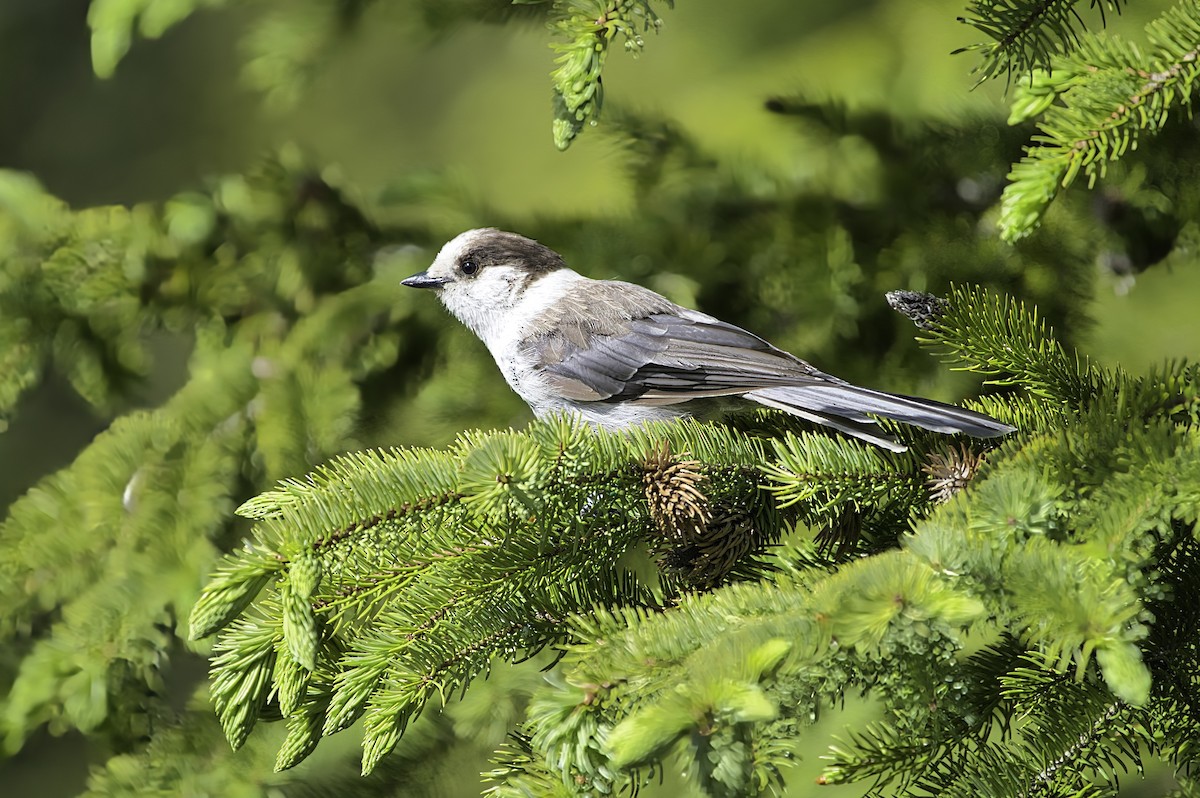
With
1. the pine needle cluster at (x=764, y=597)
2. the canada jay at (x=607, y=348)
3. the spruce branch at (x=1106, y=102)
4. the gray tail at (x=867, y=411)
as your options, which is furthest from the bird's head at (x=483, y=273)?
the spruce branch at (x=1106, y=102)

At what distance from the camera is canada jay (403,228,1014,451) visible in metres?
2.16

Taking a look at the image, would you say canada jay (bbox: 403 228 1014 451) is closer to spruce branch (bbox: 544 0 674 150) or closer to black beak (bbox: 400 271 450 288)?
black beak (bbox: 400 271 450 288)

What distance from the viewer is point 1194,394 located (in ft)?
4.88

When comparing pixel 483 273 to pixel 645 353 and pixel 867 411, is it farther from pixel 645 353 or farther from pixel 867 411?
pixel 867 411

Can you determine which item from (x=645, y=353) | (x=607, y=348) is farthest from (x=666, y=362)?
(x=607, y=348)

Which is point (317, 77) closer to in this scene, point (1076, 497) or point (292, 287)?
point (292, 287)

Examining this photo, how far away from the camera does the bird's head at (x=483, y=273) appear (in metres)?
2.96

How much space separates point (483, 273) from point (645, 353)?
68cm

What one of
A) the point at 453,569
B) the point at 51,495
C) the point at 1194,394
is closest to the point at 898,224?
the point at 1194,394

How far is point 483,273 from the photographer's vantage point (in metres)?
3.00

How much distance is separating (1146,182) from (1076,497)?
1732mm

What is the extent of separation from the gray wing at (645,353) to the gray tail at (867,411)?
5.0 inches

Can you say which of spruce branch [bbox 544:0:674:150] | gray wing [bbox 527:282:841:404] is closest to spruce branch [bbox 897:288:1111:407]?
gray wing [bbox 527:282:841:404]

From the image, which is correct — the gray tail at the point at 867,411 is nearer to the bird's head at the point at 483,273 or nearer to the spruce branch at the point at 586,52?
the spruce branch at the point at 586,52
